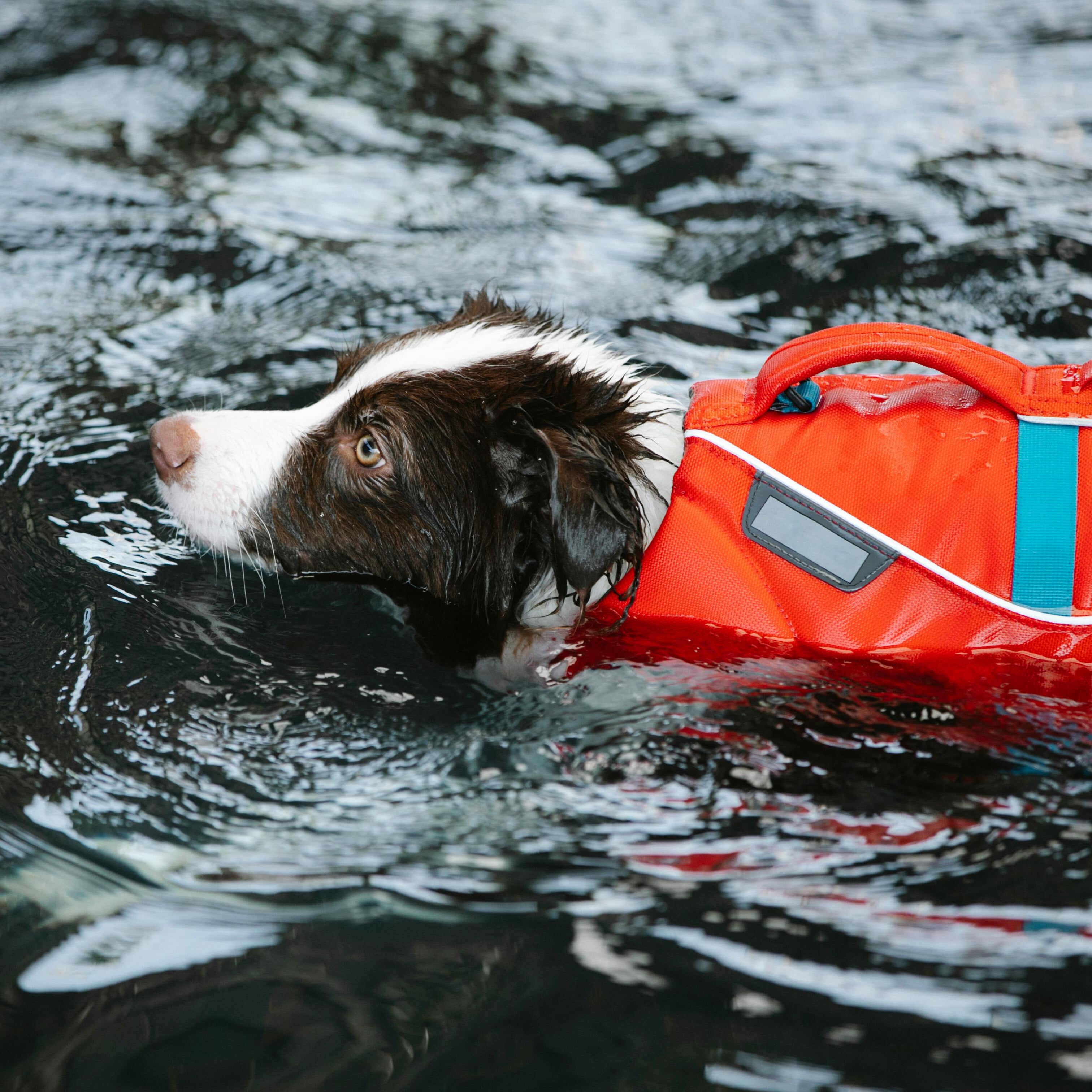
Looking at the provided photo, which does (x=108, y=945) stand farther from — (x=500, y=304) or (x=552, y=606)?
(x=500, y=304)

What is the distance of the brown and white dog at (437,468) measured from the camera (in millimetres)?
3104

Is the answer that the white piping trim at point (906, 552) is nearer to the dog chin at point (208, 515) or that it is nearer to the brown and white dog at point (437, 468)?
the brown and white dog at point (437, 468)

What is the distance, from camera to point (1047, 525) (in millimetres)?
2893

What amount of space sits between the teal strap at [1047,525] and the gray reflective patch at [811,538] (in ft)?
0.99

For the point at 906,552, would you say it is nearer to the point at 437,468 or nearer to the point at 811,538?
the point at 811,538

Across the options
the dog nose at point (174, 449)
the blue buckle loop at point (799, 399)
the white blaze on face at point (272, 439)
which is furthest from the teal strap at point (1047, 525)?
the dog nose at point (174, 449)

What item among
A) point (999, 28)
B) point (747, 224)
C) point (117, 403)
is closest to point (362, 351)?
point (117, 403)

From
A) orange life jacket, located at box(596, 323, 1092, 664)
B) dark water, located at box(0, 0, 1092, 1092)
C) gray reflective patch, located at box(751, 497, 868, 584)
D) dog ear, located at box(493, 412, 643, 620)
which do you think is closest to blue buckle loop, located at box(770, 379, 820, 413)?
orange life jacket, located at box(596, 323, 1092, 664)

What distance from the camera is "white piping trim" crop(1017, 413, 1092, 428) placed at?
9.70 ft

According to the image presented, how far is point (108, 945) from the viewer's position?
2.42 m

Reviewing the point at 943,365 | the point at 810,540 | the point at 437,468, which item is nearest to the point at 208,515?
the point at 437,468

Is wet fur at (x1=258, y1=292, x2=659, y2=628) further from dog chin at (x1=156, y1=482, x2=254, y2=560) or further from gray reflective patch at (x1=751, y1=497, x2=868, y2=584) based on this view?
gray reflective patch at (x1=751, y1=497, x2=868, y2=584)

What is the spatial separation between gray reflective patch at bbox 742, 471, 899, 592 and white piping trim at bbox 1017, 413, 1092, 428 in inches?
18.4

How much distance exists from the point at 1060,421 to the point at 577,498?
1214mm
